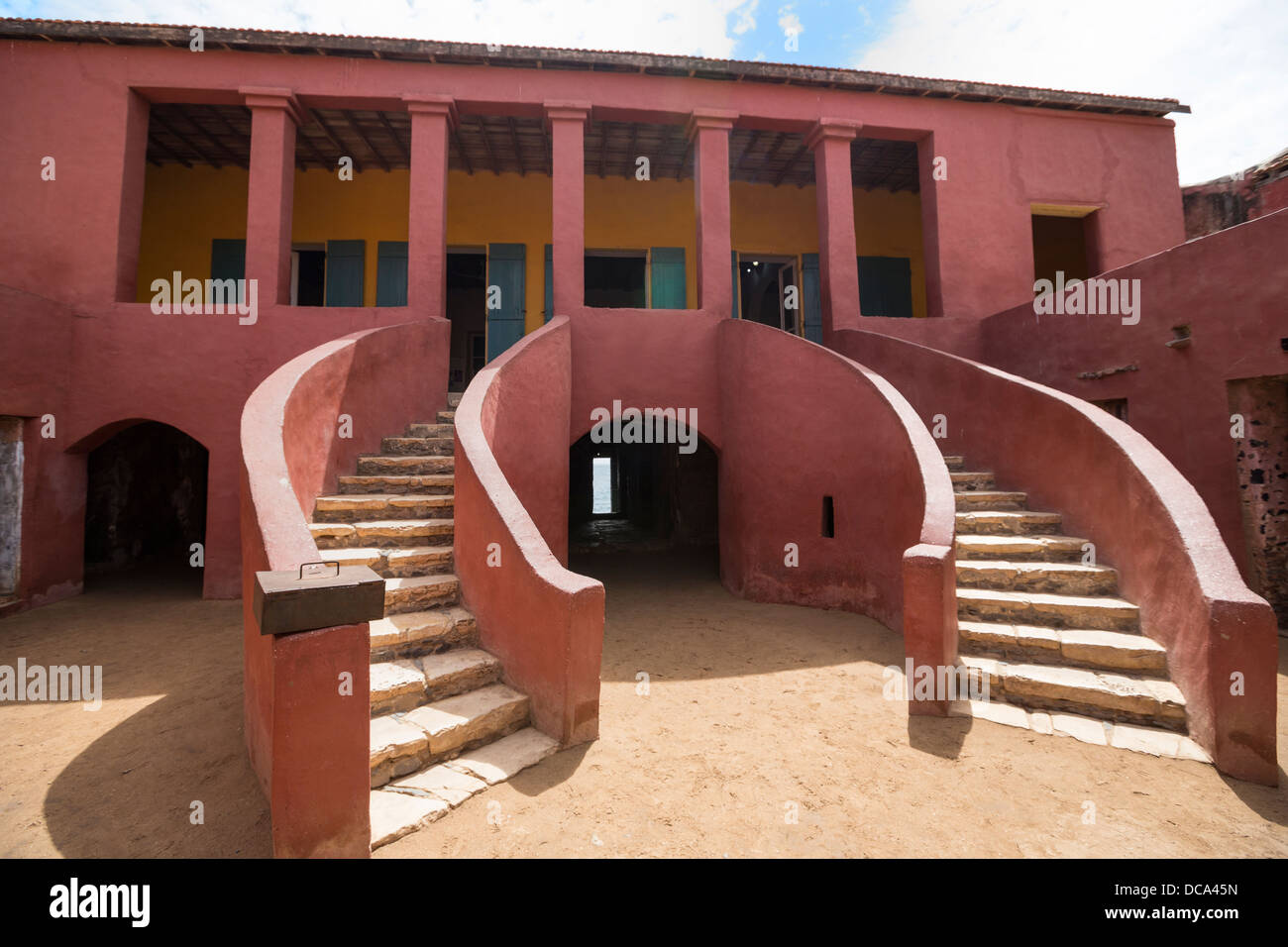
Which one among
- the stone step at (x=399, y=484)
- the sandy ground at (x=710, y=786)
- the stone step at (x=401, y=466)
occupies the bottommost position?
the sandy ground at (x=710, y=786)

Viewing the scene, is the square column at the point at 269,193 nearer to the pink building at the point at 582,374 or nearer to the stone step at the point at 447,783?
the pink building at the point at 582,374

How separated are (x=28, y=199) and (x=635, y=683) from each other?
9.72 metres

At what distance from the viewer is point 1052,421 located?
18.2 ft

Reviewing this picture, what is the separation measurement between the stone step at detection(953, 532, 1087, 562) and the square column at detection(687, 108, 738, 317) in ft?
15.6

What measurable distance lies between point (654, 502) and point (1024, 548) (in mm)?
9802

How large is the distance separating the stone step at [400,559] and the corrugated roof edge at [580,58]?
7.21m

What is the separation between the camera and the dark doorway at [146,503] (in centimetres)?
908

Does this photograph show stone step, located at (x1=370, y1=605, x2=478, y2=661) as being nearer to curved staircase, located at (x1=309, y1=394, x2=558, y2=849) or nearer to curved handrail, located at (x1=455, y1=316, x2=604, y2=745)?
curved staircase, located at (x1=309, y1=394, x2=558, y2=849)

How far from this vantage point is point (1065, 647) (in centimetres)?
424

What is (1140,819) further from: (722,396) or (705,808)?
(722,396)

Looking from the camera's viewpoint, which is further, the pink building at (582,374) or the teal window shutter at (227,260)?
the teal window shutter at (227,260)

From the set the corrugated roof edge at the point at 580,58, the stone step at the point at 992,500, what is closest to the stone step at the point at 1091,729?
the stone step at the point at 992,500

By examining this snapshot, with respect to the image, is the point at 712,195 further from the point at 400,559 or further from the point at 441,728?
the point at 441,728
